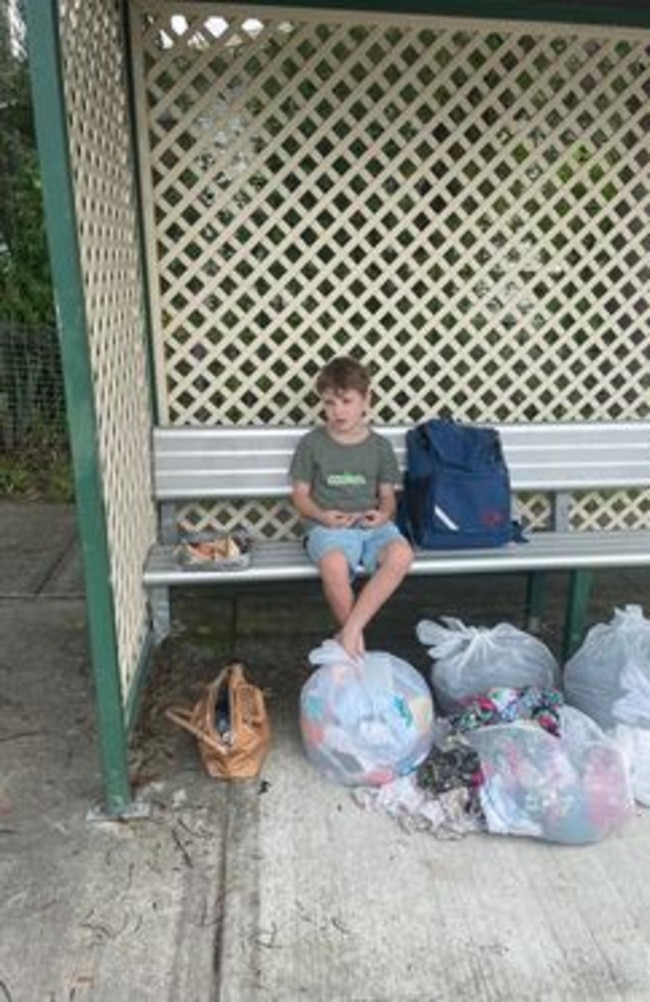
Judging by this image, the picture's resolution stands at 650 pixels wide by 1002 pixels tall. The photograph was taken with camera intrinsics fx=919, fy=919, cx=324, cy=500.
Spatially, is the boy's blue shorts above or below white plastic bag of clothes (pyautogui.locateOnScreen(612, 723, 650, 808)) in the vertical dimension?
above

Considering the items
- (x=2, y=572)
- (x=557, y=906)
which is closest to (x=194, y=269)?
(x=2, y=572)

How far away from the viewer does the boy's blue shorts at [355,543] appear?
316cm

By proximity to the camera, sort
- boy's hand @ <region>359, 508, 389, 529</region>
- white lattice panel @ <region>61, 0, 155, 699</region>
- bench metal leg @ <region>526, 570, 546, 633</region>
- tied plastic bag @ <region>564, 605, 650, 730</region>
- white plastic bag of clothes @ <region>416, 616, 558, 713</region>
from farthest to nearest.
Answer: bench metal leg @ <region>526, 570, 546, 633</region>
boy's hand @ <region>359, 508, 389, 529</region>
white plastic bag of clothes @ <region>416, 616, 558, 713</region>
tied plastic bag @ <region>564, 605, 650, 730</region>
white lattice panel @ <region>61, 0, 155, 699</region>

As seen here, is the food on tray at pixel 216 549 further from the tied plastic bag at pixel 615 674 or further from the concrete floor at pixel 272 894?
the tied plastic bag at pixel 615 674

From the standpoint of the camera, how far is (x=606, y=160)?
3725mm

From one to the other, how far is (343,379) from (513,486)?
35.7 inches

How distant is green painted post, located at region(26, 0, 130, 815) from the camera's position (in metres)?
2.06

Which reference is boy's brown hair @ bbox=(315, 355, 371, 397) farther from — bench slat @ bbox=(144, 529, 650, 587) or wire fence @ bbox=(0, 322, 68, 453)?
wire fence @ bbox=(0, 322, 68, 453)

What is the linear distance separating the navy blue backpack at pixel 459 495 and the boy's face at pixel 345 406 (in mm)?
307

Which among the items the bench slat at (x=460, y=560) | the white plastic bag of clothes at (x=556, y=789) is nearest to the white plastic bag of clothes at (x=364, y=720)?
the white plastic bag of clothes at (x=556, y=789)

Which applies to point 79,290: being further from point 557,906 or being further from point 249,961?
point 557,906

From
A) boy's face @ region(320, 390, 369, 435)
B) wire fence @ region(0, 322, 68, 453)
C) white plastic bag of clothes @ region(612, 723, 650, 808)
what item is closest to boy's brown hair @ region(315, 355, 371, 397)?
boy's face @ region(320, 390, 369, 435)

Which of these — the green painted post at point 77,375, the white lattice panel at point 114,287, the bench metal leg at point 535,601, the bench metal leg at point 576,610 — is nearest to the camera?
the green painted post at point 77,375

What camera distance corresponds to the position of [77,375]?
2.26 metres
